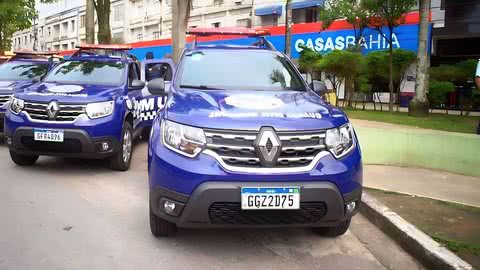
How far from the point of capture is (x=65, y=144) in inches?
265

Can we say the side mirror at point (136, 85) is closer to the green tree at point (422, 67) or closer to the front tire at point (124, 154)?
the front tire at point (124, 154)

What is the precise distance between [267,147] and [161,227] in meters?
1.32

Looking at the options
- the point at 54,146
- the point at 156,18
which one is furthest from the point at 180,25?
the point at 156,18

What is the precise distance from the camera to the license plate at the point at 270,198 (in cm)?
375

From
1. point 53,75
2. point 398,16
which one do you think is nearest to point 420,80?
point 398,16

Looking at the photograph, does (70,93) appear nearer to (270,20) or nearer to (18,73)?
(18,73)

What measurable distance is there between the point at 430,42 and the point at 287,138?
18240 mm

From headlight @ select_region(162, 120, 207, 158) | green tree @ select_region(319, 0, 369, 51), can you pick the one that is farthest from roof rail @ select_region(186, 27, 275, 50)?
green tree @ select_region(319, 0, 369, 51)

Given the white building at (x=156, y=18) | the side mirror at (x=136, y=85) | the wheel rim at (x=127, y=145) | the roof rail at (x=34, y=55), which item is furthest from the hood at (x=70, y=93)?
the white building at (x=156, y=18)

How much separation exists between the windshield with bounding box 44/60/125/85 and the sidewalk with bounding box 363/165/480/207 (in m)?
4.18

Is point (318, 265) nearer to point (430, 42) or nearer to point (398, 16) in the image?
point (398, 16)

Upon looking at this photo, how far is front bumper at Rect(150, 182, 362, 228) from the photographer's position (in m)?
3.74

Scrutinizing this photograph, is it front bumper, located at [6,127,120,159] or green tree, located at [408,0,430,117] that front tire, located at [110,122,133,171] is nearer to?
front bumper, located at [6,127,120,159]

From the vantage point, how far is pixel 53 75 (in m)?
8.09
